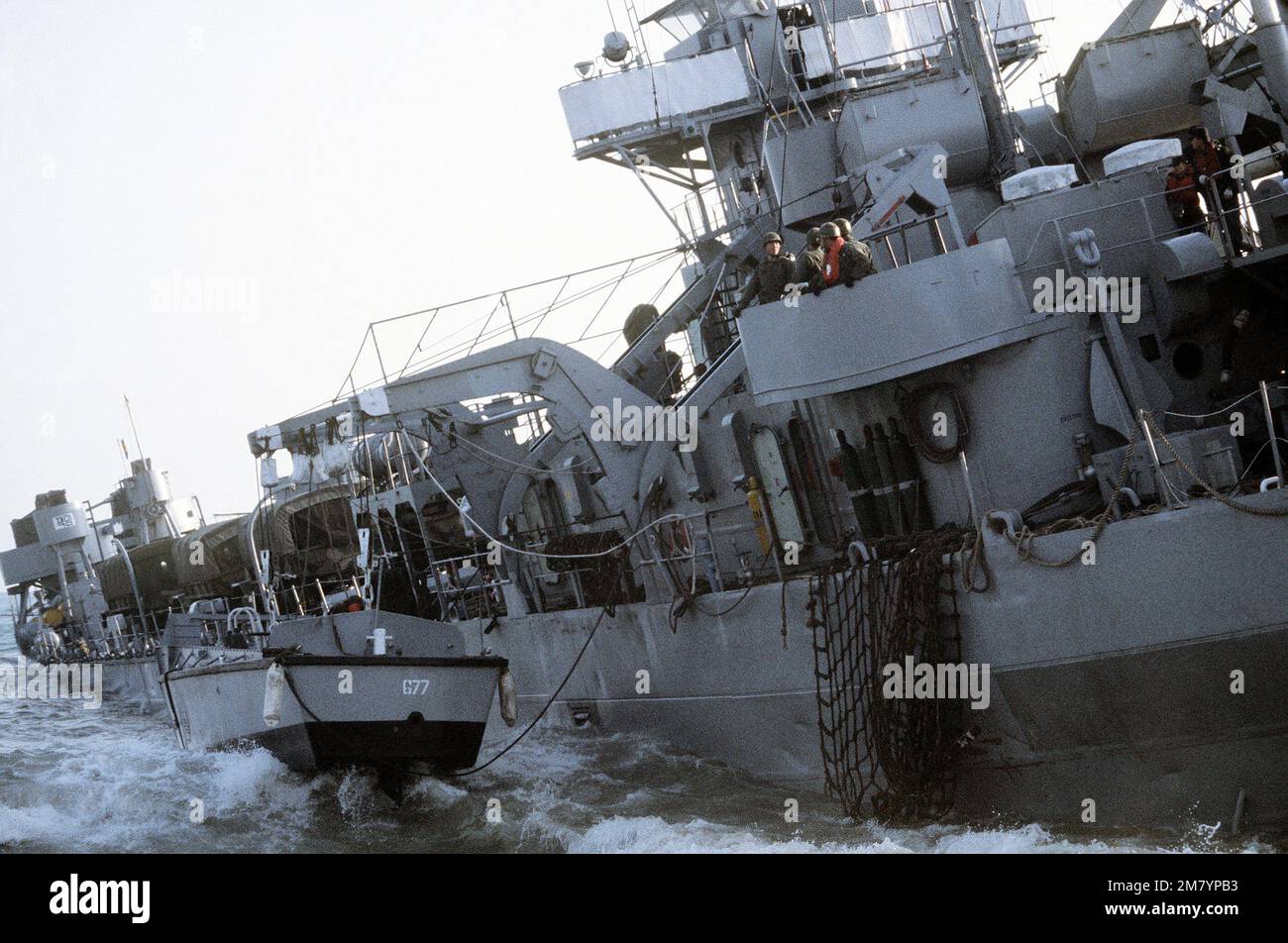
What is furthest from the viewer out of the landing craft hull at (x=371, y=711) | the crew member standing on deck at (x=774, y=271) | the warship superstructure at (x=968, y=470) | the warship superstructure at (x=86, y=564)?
the warship superstructure at (x=86, y=564)

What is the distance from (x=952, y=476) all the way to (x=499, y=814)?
584 cm

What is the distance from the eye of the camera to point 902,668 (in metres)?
11.5

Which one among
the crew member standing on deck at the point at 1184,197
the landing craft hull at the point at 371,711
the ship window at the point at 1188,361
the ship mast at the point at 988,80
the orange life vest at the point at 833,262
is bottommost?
the landing craft hull at the point at 371,711

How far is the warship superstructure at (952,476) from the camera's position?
10422mm

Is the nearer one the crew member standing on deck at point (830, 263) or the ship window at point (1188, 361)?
the crew member standing on deck at point (830, 263)

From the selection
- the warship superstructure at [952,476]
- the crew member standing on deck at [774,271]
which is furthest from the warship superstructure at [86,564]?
the crew member standing on deck at [774,271]

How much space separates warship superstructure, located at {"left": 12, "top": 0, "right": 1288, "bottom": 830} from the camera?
10.4m

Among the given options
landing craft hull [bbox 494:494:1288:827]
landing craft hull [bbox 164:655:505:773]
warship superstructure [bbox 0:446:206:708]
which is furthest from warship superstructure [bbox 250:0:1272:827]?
warship superstructure [bbox 0:446:206:708]

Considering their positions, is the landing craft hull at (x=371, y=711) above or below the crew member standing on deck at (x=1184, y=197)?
below

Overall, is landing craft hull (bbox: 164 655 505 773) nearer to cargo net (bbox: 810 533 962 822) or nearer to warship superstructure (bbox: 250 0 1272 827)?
warship superstructure (bbox: 250 0 1272 827)

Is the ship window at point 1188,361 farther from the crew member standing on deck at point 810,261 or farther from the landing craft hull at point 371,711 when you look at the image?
the landing craft hull at point 371,711

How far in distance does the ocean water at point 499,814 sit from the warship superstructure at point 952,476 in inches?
17.1

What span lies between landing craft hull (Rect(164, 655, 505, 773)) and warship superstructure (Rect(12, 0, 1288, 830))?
0.58 ft
